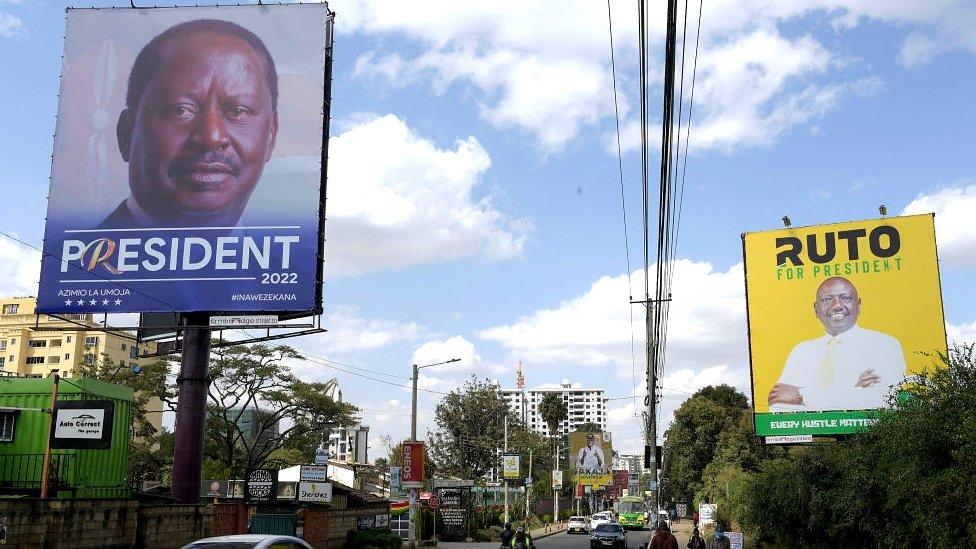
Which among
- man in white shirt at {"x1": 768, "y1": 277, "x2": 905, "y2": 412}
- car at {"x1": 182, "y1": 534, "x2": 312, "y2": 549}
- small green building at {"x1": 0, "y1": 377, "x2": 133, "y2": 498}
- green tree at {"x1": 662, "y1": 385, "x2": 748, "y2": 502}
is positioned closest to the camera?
car at {"x1": 182, "y1": 534, "x2": 312, "y2": 549}

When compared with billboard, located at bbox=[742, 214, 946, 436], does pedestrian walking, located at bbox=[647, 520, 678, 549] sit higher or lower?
lower

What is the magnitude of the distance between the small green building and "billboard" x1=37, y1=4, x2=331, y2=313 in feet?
13.1

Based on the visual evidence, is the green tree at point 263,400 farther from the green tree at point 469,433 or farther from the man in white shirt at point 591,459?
the man in white shirt at point 591,459

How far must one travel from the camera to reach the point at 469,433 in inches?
2936

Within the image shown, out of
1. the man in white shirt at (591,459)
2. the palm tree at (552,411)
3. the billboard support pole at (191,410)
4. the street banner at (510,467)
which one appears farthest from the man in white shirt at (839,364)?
the man in white shirt at (591,459)

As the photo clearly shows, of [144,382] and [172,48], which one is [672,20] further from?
[144,382]

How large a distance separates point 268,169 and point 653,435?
1712cm

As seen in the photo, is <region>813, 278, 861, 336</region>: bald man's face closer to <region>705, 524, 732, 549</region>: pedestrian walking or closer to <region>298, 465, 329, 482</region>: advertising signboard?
<region>705, 524, 732, 549</region>: pedestrian walking

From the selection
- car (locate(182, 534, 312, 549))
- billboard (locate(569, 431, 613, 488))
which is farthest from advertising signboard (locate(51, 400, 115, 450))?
billboard (locate(569, 431, 613, 488))

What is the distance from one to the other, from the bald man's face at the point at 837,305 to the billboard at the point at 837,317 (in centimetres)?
4

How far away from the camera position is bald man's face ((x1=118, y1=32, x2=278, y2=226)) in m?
28.9

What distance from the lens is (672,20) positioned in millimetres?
9250

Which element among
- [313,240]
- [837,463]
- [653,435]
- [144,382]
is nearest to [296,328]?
[313,240]

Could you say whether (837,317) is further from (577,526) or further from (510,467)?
(577,526)
